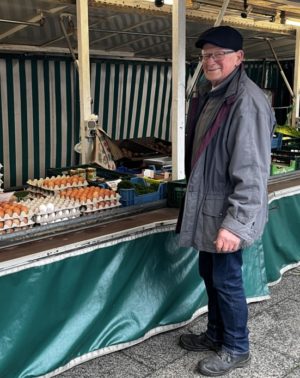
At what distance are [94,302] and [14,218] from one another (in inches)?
26.6

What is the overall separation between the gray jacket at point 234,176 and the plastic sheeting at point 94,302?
0.54 m

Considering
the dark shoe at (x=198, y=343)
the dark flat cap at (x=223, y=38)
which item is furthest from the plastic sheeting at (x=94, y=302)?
the dark flat cap at (x=223, y=38)

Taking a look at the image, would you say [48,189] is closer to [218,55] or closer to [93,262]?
[93,262]

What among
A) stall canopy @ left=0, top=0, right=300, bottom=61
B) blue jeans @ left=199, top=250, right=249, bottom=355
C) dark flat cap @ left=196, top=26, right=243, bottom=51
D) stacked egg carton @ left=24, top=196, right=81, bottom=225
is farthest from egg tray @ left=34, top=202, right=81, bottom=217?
stall canopy @ left=0, top=0, right=300, bottom=61

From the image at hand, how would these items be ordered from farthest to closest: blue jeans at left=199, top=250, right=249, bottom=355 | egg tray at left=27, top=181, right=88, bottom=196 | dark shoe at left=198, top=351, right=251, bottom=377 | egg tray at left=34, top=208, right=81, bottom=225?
egg tray at left=27, top=181, right=88, bottom=196 → egg tray at left=34, top=208, right=81, bottom=225 → dark shoe at left=198, top=351, right=251, bottom=377 → blue jeans at left=199, top=250, right=249, bottom=355

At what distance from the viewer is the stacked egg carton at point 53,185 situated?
11.6ft

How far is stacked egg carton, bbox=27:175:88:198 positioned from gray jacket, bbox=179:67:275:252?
1257mm

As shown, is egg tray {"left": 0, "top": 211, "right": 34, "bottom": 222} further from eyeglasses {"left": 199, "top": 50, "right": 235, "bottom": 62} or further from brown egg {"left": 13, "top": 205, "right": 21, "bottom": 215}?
eyeglasses {"left": 199, "top": 50, "right": 235, "bottom": 62}

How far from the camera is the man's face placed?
2.44 meters

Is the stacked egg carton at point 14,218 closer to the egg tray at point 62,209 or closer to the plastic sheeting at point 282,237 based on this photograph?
the egg tray at point 62,209

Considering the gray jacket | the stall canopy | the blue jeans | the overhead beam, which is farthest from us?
the overhead beam

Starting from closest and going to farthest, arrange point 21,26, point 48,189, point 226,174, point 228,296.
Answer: point 226,174 → point 228,296 → point 48,189 → point 21,26

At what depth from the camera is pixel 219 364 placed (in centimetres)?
276

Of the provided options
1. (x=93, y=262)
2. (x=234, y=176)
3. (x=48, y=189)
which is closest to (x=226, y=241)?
(x=234, y=176)
